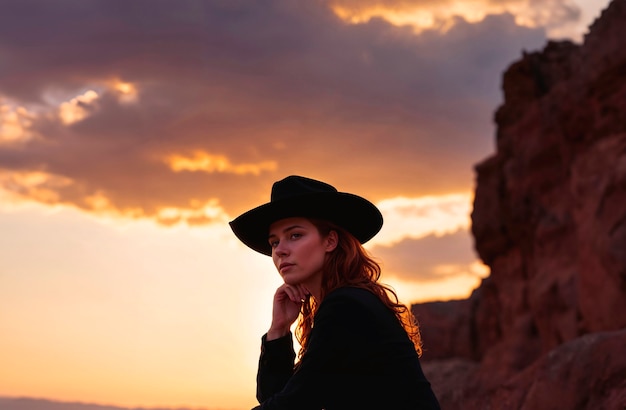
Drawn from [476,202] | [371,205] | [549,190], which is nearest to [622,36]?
[549,190]

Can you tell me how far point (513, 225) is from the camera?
31.5 meters

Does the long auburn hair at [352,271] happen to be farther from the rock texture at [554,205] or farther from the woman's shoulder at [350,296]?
the rock texture at [554,205]

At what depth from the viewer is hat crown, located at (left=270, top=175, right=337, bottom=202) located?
4566mm

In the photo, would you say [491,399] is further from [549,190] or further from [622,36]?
[549,190]

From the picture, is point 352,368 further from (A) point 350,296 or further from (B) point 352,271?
(B) point 352,271

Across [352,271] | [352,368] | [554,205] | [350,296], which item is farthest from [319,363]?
[554,205]

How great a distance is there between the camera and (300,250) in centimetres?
457

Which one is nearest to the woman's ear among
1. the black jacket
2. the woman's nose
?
the woman's nose

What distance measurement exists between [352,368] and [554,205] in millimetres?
26461

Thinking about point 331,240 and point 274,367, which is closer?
point 331,240

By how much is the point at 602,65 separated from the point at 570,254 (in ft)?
23.2

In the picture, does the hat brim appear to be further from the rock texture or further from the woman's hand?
the rock texture

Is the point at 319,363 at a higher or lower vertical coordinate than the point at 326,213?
lower

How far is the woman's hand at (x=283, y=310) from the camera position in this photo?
495cm
